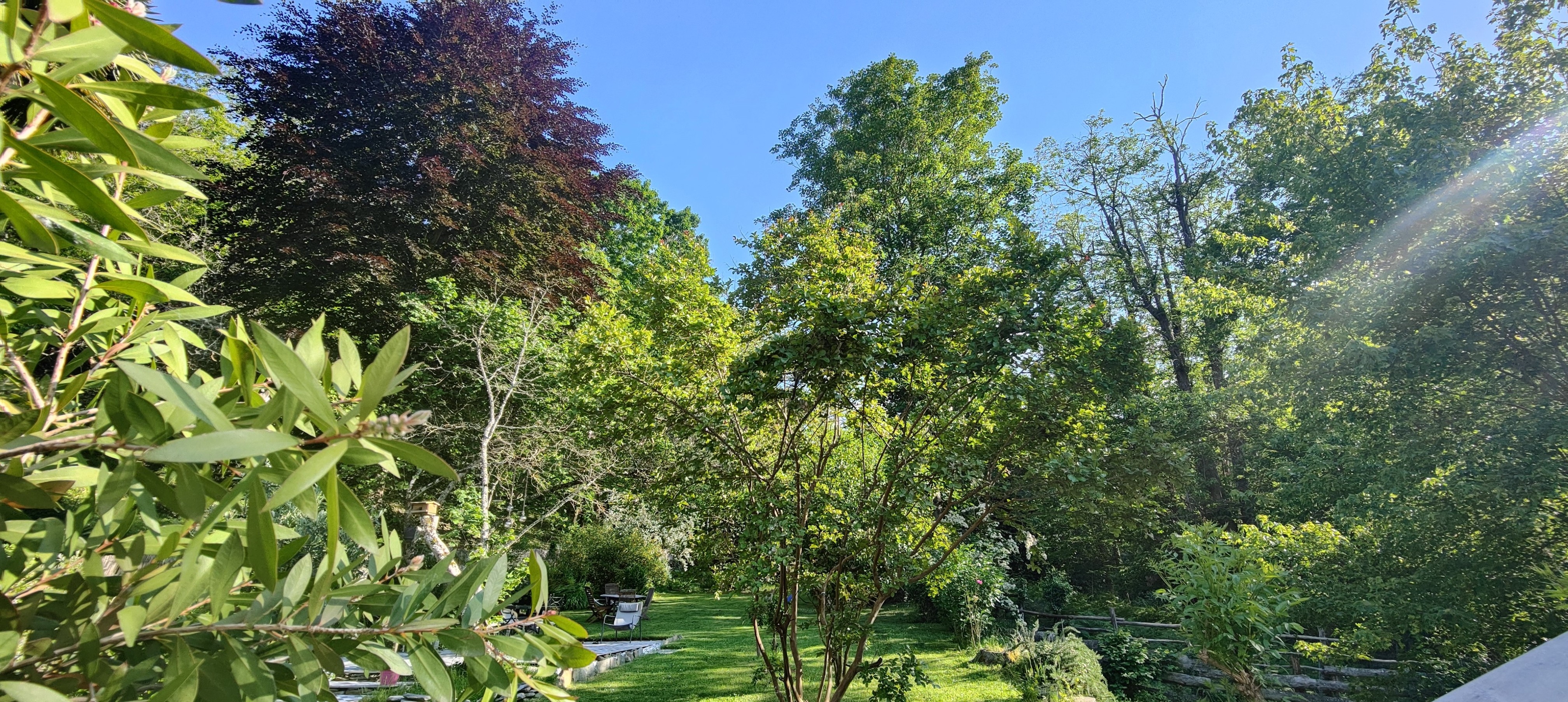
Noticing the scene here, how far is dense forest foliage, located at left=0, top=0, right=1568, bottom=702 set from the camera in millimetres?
546

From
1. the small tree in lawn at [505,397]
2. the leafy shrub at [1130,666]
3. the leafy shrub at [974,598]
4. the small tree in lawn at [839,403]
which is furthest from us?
the leafy shrub at [974,598]

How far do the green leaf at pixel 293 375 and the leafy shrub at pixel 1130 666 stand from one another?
9.24 meters

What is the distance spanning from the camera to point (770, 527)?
4.14 meters

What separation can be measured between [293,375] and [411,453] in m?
0.10

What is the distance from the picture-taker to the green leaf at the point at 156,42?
1.51 feet

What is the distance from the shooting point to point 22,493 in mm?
503

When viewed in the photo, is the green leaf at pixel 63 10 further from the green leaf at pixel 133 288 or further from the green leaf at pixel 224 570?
the green leaf at pixel 224 570

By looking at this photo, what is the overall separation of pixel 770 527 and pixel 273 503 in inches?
153

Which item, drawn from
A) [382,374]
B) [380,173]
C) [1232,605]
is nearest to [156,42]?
[382,374]

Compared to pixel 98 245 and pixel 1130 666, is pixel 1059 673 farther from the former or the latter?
pixel 98 245

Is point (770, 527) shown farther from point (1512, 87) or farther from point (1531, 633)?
point (1512, 87)

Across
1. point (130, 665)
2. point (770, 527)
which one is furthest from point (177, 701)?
point (770, 527)

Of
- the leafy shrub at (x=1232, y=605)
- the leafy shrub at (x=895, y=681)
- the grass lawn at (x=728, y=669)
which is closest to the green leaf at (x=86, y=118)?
the leafy shrub at (x=895, y=681)

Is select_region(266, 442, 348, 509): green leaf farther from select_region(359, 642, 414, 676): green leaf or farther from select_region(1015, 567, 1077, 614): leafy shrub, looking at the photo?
select_region(1015, 567, 1077, 614): leafy shrub
